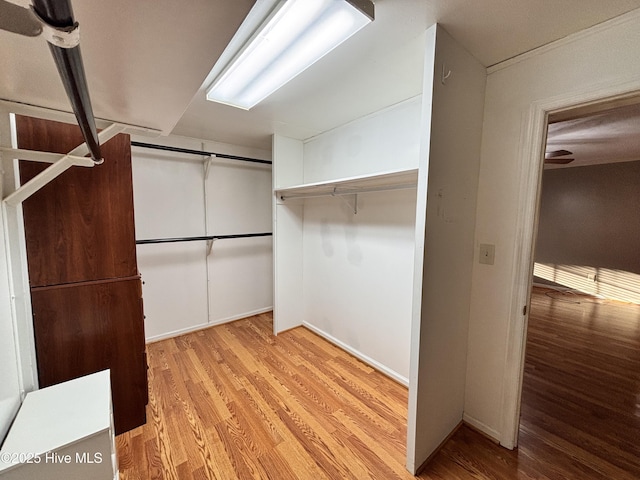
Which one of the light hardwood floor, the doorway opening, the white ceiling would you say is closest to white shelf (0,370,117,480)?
the light hardwood floor

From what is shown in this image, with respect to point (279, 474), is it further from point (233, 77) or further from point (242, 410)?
point (233, 77)

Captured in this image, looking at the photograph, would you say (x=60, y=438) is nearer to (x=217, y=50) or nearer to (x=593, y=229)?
(x=217, y=50)

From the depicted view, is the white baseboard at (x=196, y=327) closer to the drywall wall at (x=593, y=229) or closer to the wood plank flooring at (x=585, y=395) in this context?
the wood plank flooring at (x=585, y=395)

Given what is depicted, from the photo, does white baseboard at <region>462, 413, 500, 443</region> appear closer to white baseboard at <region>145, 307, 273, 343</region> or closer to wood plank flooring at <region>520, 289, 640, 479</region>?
wood plank flooring at <region>520, 289, 640, 479</region>

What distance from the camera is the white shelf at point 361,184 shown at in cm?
170

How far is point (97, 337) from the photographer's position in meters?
1.52

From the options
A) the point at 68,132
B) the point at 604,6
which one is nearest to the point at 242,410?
the point at 68,132

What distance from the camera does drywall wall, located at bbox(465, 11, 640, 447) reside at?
1.22m

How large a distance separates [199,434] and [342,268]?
1750mm

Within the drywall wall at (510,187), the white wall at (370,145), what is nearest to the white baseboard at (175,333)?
the white wall at (370,145)

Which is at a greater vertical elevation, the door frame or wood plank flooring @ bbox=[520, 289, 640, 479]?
the door frame

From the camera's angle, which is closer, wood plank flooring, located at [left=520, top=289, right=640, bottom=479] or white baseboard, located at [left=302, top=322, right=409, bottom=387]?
wood plank flooring, located at [left=520, top=289, right=640, bottom=479]

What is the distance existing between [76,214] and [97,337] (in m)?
0.73

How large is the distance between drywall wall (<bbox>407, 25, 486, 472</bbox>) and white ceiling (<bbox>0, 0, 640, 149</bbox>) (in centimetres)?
16
